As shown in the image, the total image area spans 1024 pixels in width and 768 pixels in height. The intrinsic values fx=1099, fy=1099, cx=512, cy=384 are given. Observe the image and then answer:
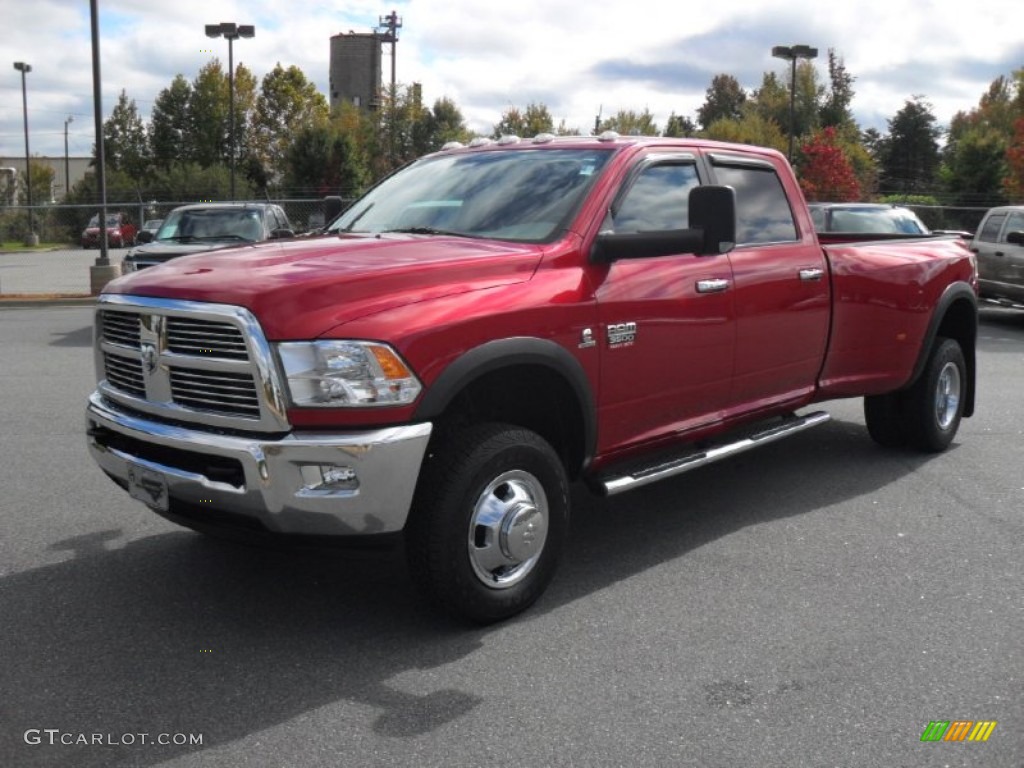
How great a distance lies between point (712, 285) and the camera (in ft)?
17.6

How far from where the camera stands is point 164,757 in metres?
3.32

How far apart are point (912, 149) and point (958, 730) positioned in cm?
7935

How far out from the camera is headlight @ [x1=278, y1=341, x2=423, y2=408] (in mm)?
3842

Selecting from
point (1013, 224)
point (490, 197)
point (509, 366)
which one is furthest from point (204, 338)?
point (1013, 224)

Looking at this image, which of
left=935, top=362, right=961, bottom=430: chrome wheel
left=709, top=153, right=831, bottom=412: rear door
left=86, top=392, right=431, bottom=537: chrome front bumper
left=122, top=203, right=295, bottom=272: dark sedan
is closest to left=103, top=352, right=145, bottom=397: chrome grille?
left=86, top=392, right=431, bottom=537: chrome front bumper

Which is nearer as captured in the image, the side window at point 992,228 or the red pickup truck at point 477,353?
the red pickup truck at point 477,353

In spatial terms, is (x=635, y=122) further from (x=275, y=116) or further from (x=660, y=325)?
(x=660, y=325)

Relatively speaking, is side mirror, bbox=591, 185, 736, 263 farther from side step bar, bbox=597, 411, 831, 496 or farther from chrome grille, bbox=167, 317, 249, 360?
chrome grille, bbox=167, 317, 249, 360

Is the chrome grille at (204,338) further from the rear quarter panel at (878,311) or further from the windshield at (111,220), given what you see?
the windshield at (111,220)

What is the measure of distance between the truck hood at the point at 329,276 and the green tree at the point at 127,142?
226 feet

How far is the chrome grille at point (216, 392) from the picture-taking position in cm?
392

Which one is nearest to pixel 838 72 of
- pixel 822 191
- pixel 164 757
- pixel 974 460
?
pixel 822 191

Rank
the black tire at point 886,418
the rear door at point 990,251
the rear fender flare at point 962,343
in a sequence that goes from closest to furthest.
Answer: the rear fender flare at point 962,343 → the black tire at point 886,418 → the rear door at point 990,251

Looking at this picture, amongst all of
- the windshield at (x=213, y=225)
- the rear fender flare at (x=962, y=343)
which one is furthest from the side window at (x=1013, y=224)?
the windshield at (x=213, y=225)
